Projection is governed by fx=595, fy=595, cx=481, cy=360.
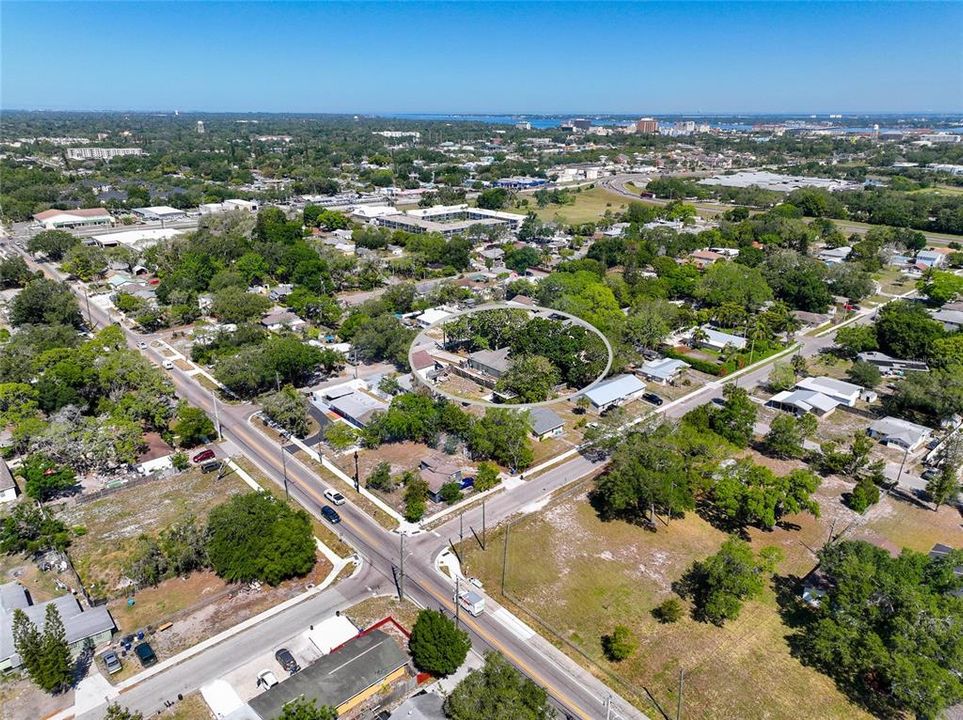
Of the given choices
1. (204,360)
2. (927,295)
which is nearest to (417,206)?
(204,360)

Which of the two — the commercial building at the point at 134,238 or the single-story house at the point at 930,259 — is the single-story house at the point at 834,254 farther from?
the commercial building at the point at 134,238

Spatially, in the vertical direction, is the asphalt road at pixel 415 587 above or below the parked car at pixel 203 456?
below

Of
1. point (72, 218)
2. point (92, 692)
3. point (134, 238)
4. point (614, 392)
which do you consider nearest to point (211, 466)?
point (92, 692)

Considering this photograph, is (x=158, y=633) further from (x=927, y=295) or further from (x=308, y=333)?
(x=927, y=295)

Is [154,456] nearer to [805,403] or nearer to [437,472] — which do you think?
[437,472]

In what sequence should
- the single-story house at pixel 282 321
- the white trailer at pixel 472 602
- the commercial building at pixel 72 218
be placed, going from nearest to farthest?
1. the white trailer at pixel 472 602
2. the single-story house at pixel 282 321
3. the commercial building at pixel 72 218

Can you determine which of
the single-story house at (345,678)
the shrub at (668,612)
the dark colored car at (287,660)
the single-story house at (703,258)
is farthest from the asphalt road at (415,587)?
the single-story house at (703,258)

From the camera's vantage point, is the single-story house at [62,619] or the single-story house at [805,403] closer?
the single-story house at [62,619]
